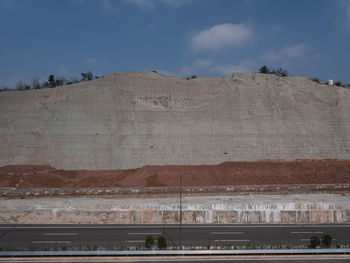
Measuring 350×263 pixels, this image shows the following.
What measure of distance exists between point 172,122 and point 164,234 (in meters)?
20.9

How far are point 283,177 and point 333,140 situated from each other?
36.4 feet

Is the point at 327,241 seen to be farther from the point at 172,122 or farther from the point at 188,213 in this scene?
the point at 172,122

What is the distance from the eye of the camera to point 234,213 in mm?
20172

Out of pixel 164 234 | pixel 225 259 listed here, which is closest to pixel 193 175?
pixel 164 234

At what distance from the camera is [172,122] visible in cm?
3734

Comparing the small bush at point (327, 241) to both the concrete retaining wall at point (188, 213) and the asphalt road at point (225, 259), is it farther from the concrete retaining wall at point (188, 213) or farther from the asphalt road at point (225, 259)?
the concrete retaining wall at point (188, 213)

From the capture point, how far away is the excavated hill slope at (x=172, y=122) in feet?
117

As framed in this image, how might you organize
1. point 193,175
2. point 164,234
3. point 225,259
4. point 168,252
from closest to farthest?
point 225,259
point 168,252
point 164,234
point 193,175

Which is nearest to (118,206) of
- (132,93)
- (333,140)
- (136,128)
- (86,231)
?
(86,231)

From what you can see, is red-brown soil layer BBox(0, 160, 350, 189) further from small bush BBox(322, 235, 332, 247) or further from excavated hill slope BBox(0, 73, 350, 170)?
small bush BBox(322, 235, 332, 247)

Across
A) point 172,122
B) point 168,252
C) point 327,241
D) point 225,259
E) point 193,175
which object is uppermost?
point 172,122

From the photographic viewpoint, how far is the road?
16266mm

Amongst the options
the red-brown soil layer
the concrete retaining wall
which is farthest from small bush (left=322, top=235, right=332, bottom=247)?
the red-brown soil layer

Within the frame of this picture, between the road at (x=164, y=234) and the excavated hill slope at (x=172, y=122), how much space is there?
16087mm
